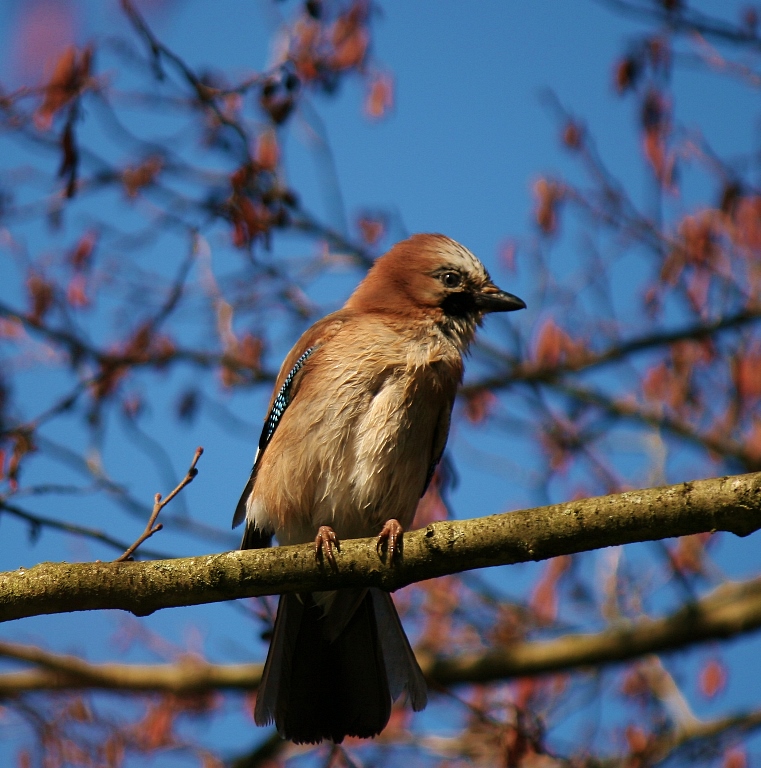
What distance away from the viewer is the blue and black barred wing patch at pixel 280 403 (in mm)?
4242

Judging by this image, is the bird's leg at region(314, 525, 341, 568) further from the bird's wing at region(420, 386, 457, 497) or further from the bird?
the bird's wing at region(420, 386, 457, 497)

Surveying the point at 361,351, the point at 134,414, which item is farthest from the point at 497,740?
the point at 134,414

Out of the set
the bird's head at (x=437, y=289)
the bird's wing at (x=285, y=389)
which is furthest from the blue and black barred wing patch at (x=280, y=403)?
the bird's head at (x=437, y=289)

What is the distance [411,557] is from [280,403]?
1.51m

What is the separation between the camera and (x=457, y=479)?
5.03 m

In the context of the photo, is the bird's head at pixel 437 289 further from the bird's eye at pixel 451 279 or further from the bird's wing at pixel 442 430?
the bird's wing at pixel 442 430

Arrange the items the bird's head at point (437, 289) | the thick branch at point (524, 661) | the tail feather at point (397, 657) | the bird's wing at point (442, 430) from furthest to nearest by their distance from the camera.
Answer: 1. the thick branch at point (524, 661)
2. the bird's head at point (437, 289)
3. the bird's wing at point (442, 430)
4. the tail feather at point (397, 657)

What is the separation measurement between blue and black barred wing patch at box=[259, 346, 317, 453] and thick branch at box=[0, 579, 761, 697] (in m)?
1.60

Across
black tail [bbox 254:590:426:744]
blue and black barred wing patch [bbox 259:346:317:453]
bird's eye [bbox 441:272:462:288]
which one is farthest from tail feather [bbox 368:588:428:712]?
bird's eye [bbox 441:272:462:288]

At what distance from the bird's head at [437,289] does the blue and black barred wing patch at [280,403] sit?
0.44m

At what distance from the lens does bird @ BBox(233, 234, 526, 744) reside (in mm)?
3924

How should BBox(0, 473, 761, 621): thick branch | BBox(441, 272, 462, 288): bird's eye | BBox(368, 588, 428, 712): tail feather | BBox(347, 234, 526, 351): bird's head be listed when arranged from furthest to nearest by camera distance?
BBox(441, 272, 462, 288): bird's eye < BBox(347, 234, 526, 351): bird's head < BBox(368, 588, 428, 712): tail feather < BBox(0, 473, 761, 621): thick branch

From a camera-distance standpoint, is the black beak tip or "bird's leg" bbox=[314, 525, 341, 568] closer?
"bird's leg" bbox=[314, 525, 341, 568]

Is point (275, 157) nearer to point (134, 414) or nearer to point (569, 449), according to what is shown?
point (134, 414)
